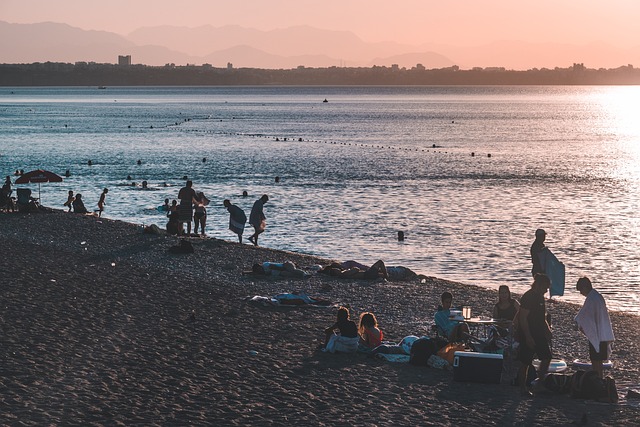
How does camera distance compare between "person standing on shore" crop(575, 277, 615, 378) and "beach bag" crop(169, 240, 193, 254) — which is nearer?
"person standing on shore" crop(575, 277, 615, 378)

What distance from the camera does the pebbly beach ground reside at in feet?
47.2

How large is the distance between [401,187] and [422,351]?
1790 inches

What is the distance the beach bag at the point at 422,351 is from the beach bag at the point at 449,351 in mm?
148

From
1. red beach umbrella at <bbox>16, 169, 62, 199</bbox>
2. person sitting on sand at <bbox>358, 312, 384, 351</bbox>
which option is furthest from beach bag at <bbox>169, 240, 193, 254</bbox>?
red beach umbrella at <bbox>16, 169, 62, 199</bbox>

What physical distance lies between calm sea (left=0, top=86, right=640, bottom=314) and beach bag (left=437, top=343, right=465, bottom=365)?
35.6 ft

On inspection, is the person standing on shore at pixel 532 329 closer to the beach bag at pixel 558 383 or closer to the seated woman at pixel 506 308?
the beach bag at pixel 558 383

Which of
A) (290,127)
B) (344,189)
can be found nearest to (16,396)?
(344,189)

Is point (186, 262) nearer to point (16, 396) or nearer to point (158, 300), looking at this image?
point (158, 300)

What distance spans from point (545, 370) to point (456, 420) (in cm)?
243

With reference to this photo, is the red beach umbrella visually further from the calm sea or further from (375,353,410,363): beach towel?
(375,353,410,363): beach towel

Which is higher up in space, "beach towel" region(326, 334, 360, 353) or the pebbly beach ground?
"beach towel" region(326, 334, 360, 353)

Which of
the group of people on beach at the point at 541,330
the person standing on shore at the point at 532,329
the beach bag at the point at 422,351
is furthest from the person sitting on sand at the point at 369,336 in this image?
the person standing on shore at the point at 532,329

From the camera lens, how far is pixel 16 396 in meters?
14.7

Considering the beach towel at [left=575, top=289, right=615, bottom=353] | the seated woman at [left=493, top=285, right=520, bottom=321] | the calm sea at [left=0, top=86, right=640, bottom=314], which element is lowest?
the calm sea at [left=0, top=86, right=640, bottom=314]
